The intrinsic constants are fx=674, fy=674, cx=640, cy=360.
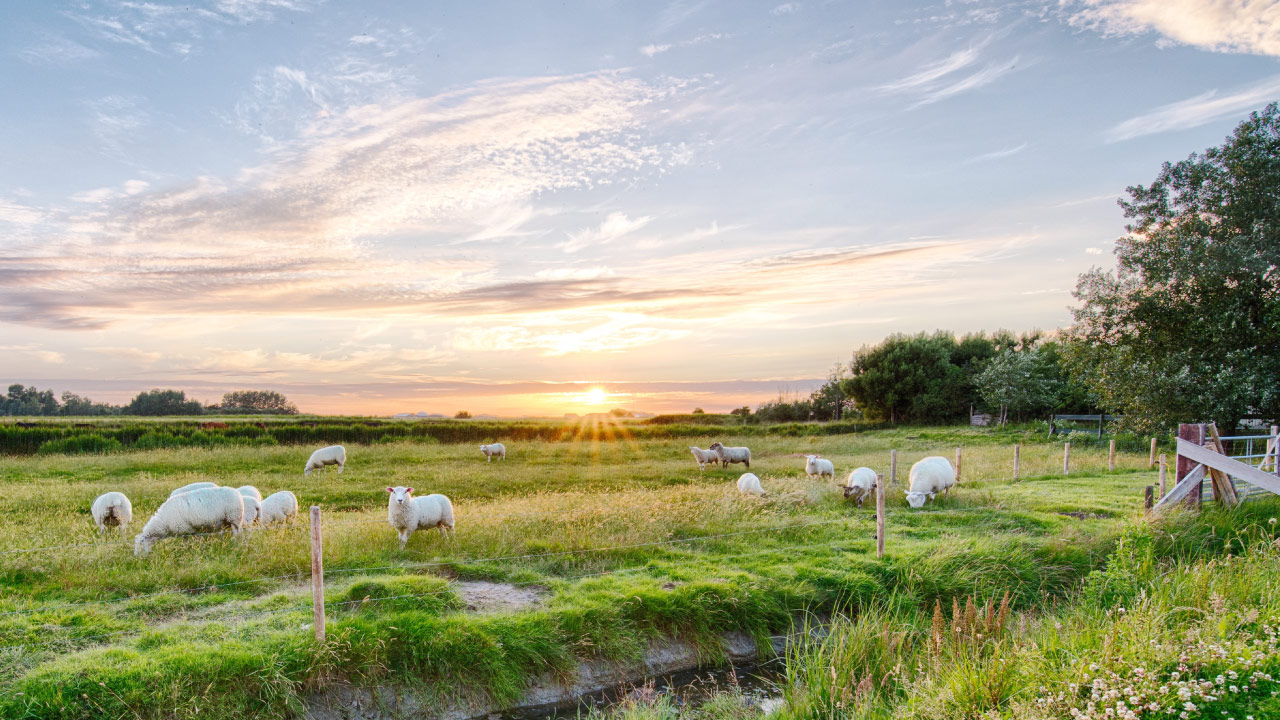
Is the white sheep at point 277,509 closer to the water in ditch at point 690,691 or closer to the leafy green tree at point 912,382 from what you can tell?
the water in ditch at point 690,691

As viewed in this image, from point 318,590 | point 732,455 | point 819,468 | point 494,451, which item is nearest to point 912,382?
point 732,455

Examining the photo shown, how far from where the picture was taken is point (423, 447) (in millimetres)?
32844

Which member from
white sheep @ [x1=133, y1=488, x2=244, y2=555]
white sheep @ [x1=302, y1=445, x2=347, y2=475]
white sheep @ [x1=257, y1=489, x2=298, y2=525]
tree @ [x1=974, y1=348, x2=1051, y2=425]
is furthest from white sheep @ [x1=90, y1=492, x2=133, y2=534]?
Answer: tree @ [x1=974, y1=348, x2=1051, y2=425]

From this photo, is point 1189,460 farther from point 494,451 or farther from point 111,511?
point 494,451

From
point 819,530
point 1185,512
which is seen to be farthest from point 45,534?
point 1185,512

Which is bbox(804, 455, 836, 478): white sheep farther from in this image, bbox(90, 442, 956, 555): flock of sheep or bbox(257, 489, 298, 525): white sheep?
bbox(257, 489, 298, 525): white sheep

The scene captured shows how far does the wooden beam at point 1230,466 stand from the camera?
38.2ft

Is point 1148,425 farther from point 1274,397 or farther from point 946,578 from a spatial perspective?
point 946,578

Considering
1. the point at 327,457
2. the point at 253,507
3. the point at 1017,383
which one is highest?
the point at 1017,383

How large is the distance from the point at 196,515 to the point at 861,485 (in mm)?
13993

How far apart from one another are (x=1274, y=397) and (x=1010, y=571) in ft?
72.5

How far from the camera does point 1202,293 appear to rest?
26.2 meters

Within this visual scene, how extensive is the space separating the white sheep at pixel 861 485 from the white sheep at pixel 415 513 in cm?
932

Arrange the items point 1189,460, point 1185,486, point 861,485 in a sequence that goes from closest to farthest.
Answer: point 1185,486, point 1189,460, point 861,485
